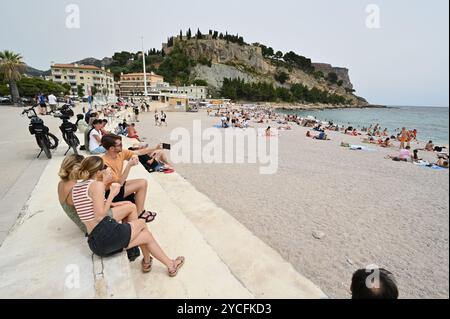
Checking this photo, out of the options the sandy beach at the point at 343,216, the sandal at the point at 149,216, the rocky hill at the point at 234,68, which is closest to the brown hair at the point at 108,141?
the sandal at the point at 149,216

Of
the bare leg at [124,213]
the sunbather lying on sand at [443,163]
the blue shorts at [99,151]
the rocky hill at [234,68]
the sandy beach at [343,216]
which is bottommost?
the sandy beach at [343,216]

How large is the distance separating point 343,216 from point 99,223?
4.67 m

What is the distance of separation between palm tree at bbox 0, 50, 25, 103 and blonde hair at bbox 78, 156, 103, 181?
32.2 metres

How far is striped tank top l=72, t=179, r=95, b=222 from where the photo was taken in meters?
2.22

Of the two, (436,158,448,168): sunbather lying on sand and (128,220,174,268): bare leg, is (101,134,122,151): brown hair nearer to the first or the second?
(128,220,174,268): bare leg

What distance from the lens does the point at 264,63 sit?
124 meters

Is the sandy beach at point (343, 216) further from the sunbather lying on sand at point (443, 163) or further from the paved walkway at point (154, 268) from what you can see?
the sunbather lying on sand at point (443, 163)

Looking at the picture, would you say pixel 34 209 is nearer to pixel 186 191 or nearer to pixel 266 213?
pixel 186 191

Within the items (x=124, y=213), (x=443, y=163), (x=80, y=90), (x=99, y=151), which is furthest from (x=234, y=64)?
(x=124, y=213)

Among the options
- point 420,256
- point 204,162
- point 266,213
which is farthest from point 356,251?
point 204,162

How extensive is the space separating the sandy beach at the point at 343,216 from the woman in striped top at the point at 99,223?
1.63m

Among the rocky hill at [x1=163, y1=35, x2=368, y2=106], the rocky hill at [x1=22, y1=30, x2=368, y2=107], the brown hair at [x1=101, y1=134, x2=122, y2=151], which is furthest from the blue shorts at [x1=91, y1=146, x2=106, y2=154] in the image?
the rocky hill at [x1=163, y1=35, x2=368, y2=106]

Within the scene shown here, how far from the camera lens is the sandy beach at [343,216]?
3445 mm
